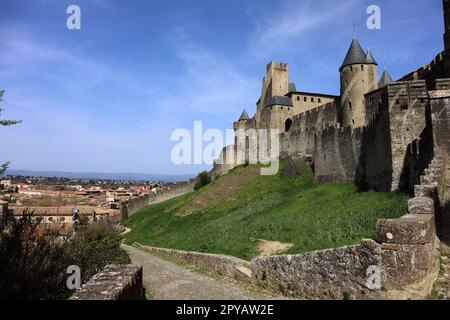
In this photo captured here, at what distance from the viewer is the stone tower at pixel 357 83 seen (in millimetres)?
35594

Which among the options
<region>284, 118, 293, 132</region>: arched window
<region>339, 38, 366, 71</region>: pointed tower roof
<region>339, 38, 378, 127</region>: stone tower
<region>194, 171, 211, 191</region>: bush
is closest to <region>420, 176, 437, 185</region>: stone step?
<region>339, 38, 378, 127</region>: stone tower

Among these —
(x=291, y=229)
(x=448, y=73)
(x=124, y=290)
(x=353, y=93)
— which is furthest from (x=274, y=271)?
(x=353, y=93)

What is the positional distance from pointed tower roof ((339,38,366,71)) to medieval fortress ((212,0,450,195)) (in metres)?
0.09

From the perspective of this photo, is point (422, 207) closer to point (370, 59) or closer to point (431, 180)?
point (431, 180)

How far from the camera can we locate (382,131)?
66.5 feet

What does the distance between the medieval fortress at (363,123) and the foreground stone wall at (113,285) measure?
33.3 ft

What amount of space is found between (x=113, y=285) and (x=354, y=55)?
34.8 m

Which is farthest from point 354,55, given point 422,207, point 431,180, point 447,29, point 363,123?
point 422,207

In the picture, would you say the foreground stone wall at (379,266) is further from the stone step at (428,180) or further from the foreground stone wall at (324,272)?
the stone step at (428,180)

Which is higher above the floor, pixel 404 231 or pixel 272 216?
pixel 404 231

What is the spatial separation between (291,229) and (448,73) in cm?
1061

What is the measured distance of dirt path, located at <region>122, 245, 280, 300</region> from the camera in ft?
32.0

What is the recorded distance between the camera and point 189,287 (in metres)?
11.0
